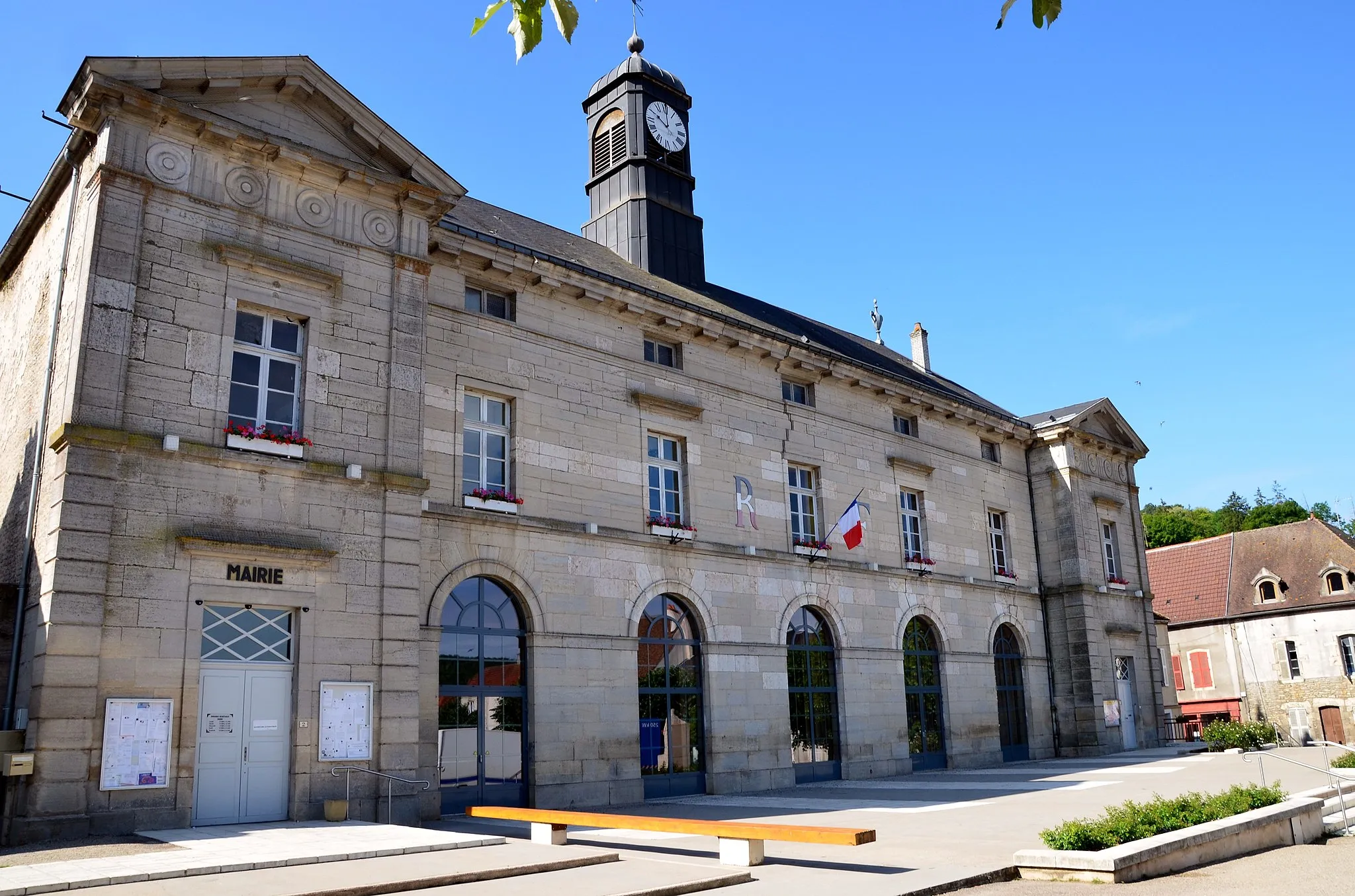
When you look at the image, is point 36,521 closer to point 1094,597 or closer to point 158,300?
point 158,300

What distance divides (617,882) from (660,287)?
46.9 ft

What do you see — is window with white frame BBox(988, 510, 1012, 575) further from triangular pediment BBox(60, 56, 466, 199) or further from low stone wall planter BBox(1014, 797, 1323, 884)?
triangular pediment BBox(60, 56, 466, 199)

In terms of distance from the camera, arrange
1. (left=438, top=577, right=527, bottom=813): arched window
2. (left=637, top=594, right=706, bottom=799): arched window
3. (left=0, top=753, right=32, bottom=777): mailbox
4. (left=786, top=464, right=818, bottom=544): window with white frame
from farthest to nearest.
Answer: (left=786, top=464, right=818, bottom=544): window with white frame → (left=637, top=594, right=706, bottom=799): arched window → (left=438, top=577, right=527, bottom=813): arched window → (left=0, top=753, right=32, bottom=777): mailbox

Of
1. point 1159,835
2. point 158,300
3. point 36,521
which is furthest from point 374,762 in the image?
point 1159,835

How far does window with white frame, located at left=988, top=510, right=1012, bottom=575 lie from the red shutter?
17.4 metres

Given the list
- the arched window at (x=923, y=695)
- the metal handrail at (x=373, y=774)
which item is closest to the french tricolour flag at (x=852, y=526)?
the arched window at (x=923, y=695)

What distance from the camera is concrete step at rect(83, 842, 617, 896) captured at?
289 inches

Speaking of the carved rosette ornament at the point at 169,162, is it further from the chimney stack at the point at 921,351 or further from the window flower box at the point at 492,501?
the chimney stack at the point at 921,351

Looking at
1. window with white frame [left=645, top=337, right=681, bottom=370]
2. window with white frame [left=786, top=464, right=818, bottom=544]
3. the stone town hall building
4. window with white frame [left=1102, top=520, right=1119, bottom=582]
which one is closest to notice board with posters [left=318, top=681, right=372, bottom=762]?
the stone town hall building

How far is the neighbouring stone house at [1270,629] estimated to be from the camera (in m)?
34.2

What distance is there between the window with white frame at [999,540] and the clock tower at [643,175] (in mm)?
9043

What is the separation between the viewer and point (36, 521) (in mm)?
11602

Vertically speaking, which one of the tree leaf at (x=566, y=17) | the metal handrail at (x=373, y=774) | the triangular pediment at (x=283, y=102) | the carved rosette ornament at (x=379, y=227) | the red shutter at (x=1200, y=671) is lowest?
the metal handrail at (x=373, y=774)

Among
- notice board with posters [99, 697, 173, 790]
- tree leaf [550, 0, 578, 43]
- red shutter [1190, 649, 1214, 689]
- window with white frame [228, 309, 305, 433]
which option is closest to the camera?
tree leaf [550, 0, 578, 43]
